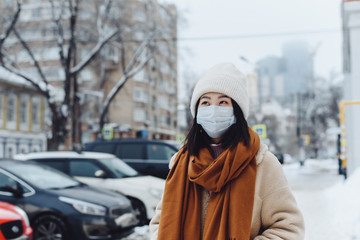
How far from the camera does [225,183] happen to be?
224 cm

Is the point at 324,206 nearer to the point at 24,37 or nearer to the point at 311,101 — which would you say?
the point at 24,37

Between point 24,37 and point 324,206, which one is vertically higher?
point 24,37

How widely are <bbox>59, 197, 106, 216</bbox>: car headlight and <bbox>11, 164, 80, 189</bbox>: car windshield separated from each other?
1.93ft

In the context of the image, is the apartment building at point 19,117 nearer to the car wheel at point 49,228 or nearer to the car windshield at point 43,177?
the car windshield at point 43,177

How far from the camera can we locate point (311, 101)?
53594mm

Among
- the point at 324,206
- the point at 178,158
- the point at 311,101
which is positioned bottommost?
the point at 324,206

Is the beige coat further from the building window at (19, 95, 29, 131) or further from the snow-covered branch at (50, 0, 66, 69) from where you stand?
the building window at (19, 95, 29, 131)

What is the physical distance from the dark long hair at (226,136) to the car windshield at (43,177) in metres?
5.73

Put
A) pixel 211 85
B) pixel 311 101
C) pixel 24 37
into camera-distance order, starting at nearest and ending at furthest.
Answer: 1. pixel 211 85
2. pixel 24 37
3. pixel 311 101

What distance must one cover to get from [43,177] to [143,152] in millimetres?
5422

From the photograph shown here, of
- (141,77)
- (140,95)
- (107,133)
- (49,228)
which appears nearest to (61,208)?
(49,228)

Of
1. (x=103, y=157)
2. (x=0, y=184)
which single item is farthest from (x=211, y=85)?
(x=103, y=157)

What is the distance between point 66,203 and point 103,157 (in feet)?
10.4

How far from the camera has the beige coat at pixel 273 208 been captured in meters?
2.23
